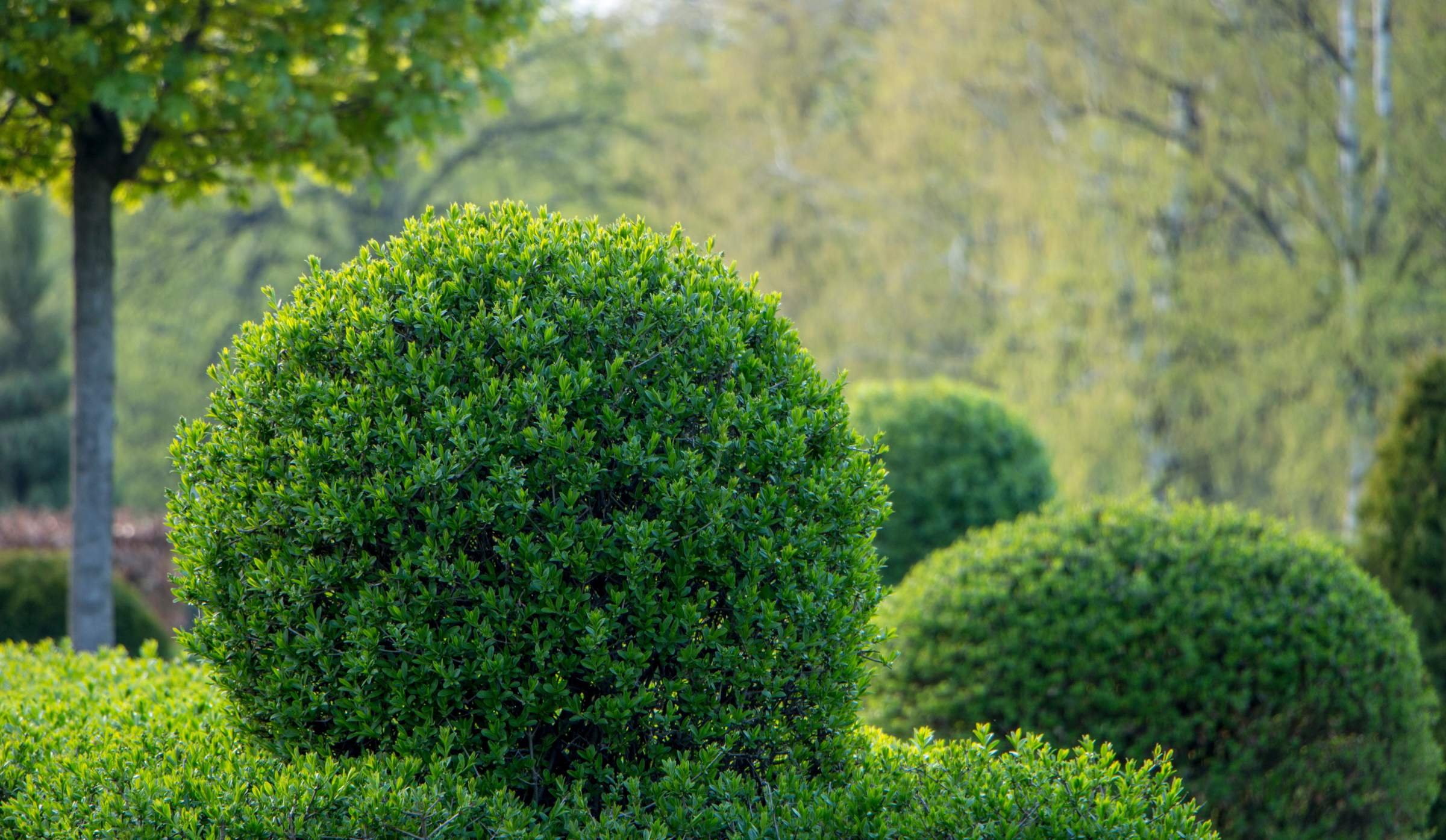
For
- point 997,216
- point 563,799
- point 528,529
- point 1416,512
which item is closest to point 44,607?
point 528,529

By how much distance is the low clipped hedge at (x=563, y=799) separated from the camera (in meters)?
2.67

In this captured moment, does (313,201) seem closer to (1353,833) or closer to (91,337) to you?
(91,337)

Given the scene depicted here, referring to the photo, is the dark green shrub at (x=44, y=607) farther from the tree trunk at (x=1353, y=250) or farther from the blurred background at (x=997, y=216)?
the tree trunk at (x=1353, y=250)

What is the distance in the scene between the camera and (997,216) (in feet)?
61.8

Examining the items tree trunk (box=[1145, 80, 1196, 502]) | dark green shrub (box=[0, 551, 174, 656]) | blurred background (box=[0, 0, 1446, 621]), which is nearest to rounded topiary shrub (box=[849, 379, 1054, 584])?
blurred background (box=[0, 0, 1446, 621])

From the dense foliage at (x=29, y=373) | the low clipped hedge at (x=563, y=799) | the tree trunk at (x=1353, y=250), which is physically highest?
the tree trunk at (x=1353, y=250)

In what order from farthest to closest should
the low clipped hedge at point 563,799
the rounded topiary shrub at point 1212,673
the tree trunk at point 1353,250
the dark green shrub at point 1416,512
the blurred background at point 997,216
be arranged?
1. the blurred background at point 997,216
2. the tree trunk at point 1353,250
3. the dark green shrub at point 1416,512
4. the rounded topiary shrub at point 1212,673
5. the low clipped hedge at point 563,799

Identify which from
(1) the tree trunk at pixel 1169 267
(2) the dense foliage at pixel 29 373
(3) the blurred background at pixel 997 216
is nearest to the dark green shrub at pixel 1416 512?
(3) the blurred background at pixel 997 216

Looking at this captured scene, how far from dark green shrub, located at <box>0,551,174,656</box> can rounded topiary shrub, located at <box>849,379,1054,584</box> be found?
5.36 m

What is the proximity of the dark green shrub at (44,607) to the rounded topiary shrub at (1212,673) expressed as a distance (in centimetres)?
581

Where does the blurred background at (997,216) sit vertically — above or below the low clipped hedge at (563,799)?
above

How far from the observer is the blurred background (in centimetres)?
1238

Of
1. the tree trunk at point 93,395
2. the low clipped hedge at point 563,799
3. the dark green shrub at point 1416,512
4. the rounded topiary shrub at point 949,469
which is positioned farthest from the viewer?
the rounded topiary shrub at point 949,469

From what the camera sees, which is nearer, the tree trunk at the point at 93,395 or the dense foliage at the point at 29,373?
the tree trunk at the point at 93,395
